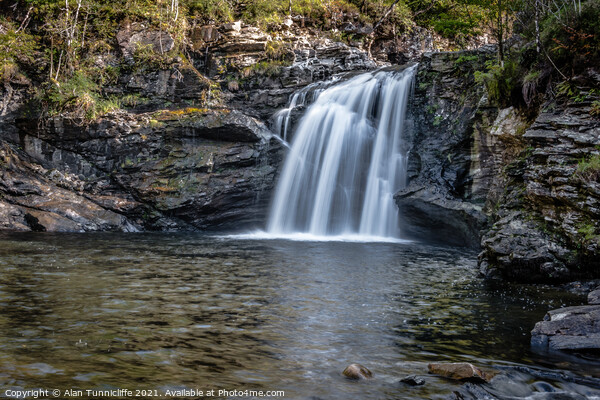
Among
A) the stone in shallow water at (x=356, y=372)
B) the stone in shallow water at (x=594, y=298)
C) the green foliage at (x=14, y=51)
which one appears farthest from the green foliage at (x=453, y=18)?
the stone in shallow water at (x=356, y=372)

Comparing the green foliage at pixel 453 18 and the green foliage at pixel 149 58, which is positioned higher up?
the green foliage at pixel 453 18

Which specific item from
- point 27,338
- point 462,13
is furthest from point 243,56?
point 27,338

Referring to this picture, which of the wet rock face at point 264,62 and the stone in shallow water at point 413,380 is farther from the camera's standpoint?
the wet rock face at point 264,62

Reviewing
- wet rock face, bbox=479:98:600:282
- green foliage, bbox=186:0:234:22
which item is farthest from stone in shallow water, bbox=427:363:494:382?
green foliage, bbox=186:0:234:22

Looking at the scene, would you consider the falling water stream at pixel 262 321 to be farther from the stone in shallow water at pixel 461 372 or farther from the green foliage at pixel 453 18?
the green foliage at pixel 453 18

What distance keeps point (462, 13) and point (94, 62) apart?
1765 centimetres

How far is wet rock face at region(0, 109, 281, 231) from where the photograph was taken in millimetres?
15344

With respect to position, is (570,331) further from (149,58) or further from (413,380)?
(149,58)

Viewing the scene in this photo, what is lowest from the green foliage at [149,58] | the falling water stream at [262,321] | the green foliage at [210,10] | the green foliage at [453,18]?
the falling water stream at [262,321]

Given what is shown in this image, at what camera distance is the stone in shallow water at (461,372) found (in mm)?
3383

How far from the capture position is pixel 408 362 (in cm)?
381

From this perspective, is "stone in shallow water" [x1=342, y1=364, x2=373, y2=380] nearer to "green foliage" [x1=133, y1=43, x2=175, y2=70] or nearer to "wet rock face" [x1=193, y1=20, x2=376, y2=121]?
"wet rock face" [x1=193, y1=20, x2=376, y2=121]

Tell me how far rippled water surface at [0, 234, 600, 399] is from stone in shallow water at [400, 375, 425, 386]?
0.04m

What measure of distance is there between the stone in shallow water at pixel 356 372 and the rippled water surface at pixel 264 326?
0.09 m
